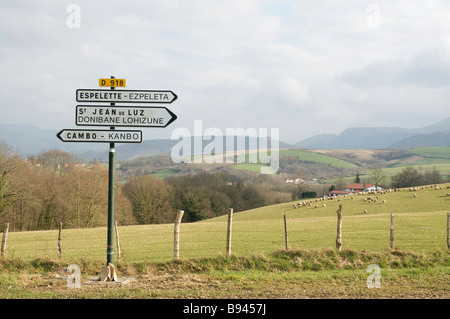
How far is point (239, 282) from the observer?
1049cm

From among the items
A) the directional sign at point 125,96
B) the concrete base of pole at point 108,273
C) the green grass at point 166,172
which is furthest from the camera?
the green grass at point 166,172

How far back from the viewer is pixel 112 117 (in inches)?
464

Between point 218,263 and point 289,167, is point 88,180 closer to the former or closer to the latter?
point 218,263

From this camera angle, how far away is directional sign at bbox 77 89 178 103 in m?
11.8

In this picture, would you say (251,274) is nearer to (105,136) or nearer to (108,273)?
(108,273)

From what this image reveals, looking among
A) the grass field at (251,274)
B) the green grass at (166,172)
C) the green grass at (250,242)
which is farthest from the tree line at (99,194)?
the grass field at (251,274)

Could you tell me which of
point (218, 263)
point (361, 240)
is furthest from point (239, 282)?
point (361, 240)

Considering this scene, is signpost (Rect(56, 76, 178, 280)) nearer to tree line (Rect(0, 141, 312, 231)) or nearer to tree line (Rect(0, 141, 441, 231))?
tree line (Rect(0, 141, 441, 231))

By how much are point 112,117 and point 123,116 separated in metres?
0.33

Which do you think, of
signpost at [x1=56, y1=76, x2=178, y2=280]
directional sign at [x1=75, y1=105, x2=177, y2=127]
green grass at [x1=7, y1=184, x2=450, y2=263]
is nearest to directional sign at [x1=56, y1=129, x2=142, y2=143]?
signpost at [x1=56, y1=76, x2=178, y2=280]

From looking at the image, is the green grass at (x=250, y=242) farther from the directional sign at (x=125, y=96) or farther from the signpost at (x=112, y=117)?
the directional sign at (x=125, y=96)

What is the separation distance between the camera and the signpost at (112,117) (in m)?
11.7

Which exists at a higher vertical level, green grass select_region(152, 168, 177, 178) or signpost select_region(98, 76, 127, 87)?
green grass select_region(152, 168, 177, 178)

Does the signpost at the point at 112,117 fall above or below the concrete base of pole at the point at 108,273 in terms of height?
above
